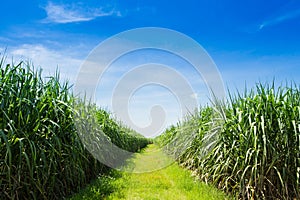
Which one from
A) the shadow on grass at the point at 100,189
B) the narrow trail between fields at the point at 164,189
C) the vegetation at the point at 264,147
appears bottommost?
the shadow on grass at the point at 100,189

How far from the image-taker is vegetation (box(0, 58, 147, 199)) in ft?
8.81

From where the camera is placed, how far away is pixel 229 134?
3686 mm

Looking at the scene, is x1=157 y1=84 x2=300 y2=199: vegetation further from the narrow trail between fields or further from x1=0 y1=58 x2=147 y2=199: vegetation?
x1=0 y1=58 x2=147 y2=199: vegetation

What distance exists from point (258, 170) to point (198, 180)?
157 cm

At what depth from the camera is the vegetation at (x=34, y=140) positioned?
269 cm

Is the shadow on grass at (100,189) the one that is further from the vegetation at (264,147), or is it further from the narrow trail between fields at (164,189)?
the vegetation at (264,147)

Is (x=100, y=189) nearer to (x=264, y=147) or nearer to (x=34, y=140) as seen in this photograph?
(x=34, y=140)

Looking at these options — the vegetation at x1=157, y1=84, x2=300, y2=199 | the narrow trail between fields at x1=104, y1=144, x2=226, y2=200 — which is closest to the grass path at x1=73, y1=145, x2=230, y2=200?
the narrow trail between fields at x1=104, y1=144, x2=226, y2=200

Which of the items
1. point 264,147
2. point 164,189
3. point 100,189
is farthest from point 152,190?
point 264,147

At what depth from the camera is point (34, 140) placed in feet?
9.88

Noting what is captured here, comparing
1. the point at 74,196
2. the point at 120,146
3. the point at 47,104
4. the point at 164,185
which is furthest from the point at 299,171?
the point at 120,146

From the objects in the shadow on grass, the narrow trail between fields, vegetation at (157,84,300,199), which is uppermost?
vegetation at (157,84,300,199)

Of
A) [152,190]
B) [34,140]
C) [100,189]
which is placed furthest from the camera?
[152,190]

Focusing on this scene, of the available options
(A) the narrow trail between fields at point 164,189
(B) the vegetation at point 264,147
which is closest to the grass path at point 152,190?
(A) the narrow trail between fields at point 164,189
